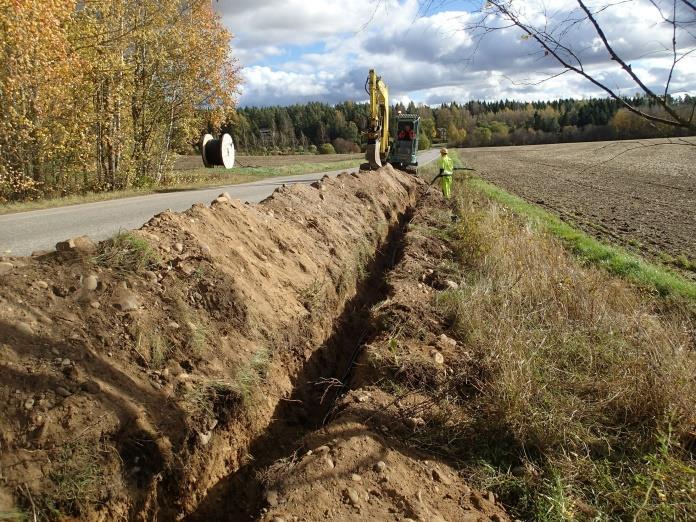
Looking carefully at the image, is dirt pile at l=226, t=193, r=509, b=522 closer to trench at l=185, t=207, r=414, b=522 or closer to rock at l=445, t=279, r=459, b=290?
trench at l=185, t=207, r=414, b=522

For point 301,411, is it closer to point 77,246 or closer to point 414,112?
point 77,246

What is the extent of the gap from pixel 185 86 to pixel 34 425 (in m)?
19.5

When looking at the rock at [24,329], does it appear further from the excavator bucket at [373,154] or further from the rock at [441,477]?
the excavator bucket at [373,154]

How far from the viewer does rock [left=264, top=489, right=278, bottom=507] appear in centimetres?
288

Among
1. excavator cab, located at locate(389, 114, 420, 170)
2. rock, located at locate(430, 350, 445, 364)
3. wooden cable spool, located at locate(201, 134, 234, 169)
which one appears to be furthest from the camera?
excavator cab, located at locate(389, 114, 420, 170)

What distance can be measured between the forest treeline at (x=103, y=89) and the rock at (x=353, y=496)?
12.9 meters

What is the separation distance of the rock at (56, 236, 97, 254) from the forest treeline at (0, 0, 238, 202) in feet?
33.2

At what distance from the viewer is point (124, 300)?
156 inches

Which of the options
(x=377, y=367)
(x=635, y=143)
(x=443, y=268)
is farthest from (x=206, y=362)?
(x=443, y=268)

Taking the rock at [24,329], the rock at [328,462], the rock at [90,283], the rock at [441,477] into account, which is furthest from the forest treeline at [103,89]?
the rock at [441,477]

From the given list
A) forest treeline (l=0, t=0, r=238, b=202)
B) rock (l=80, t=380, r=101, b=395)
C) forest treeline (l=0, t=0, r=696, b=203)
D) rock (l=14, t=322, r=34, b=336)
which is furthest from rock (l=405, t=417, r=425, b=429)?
forest treeline (l=0, t=0, r=238, b=202)

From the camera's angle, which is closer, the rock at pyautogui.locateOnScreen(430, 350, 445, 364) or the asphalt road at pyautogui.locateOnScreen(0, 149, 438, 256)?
the rock at pyautogui.locateOnScreen(430, 350, 445, 364)

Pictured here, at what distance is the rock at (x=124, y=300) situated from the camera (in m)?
3.93

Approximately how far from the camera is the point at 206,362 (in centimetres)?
404
